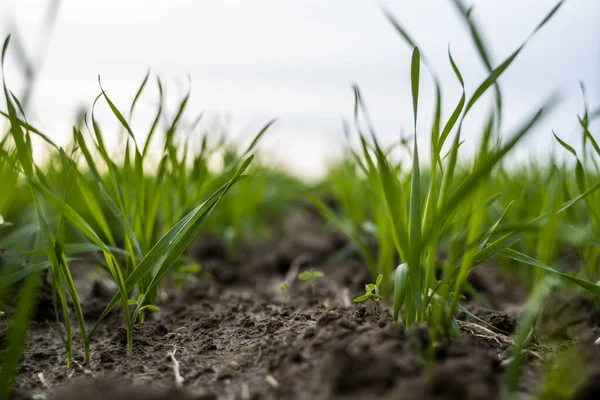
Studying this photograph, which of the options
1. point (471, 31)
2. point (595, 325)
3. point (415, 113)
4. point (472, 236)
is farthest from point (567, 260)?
point (471, 31)

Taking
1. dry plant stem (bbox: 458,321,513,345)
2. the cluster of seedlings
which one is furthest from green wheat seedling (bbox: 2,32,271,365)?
dry plant stem (bbox: 458,321,513,345)

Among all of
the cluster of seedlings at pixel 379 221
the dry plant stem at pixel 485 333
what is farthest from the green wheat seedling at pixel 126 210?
the dry plant stem at pixel 485 333

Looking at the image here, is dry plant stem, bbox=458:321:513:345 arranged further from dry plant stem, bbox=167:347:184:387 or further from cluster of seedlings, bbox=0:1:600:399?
dry plant stem, bbox=167:347:184:387

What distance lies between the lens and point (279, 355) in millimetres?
954

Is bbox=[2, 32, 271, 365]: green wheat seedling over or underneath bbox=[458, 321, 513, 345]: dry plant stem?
over

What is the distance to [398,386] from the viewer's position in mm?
750

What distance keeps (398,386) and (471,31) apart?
57cm

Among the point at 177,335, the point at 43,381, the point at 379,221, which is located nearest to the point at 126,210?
the point at 177,335

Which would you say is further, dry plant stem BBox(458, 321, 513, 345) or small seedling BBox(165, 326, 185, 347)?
small seedling BBox(165, 326, 185, 347)

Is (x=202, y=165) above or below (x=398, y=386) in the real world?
above

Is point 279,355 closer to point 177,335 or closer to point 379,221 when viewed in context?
point 177,335

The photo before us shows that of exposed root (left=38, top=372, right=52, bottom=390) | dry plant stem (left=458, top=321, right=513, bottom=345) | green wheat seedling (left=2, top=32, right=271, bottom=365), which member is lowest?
exposed root (left=38, top=372, right=52, bottom=390)

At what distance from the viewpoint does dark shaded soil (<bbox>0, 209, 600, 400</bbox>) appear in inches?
29.9

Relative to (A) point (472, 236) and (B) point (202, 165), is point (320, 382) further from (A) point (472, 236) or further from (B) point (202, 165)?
(B) point (202, 165)
